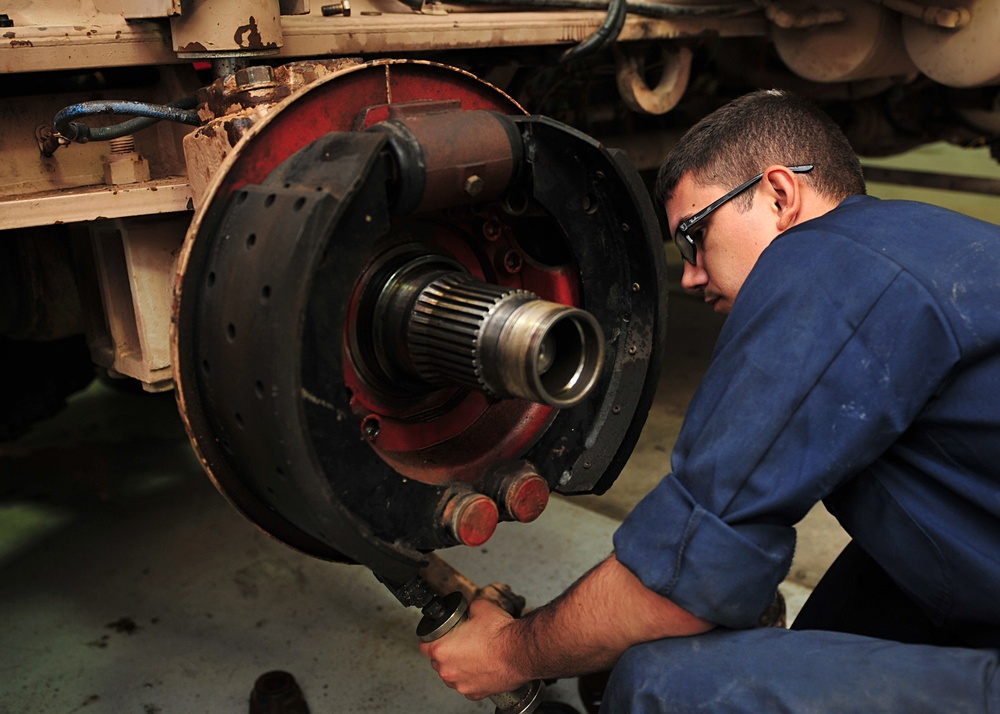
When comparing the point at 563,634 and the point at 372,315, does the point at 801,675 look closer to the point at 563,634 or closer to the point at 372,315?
the point at 563,634

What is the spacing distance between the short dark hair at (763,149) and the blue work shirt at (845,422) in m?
0.17

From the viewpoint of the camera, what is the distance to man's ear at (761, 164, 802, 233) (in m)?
1.14

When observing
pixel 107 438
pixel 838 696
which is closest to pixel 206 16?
pixel 838 696

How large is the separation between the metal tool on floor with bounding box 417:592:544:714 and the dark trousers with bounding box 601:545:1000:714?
11 cm

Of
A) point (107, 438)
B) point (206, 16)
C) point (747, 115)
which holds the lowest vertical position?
point (107, 438)

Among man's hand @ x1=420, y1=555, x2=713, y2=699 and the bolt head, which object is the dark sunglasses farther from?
man's hand @ x1=420, y1=555, x2=713, y2=699

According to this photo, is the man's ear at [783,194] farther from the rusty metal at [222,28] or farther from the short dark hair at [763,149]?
the rusty metal at [222,28]

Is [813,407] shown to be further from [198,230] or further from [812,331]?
[198,230]

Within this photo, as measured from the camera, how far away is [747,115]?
1.22m

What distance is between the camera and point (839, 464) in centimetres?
94

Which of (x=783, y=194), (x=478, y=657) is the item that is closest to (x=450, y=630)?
(x=478, y=657)

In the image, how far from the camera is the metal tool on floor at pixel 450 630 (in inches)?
46.5

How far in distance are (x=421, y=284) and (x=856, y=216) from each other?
471 millimetres

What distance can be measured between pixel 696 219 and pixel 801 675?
53 centimetres
